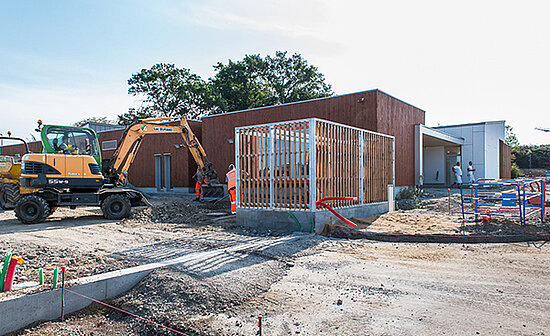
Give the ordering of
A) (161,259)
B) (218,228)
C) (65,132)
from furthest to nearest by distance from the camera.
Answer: (65,132) < (218,228) < (161,259)

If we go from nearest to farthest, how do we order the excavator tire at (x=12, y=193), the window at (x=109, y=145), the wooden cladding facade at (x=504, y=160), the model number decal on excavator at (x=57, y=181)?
the model number decal on excavator at (x=57, y=181) → the excavator tire at (x=12, y=193) → the wooden cladding facade at (x=504, y=160) → the window at (x=109, y=145)

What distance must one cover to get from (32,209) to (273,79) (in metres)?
34.2

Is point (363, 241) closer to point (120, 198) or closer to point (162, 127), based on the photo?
point (120, 198)

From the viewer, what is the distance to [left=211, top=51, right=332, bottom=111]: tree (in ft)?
127

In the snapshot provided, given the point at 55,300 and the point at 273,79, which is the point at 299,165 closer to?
the point at 55,300

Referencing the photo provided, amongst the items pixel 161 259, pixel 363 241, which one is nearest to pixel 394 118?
pixel 363 241

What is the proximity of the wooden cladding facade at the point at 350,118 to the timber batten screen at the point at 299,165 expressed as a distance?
14.0 ft

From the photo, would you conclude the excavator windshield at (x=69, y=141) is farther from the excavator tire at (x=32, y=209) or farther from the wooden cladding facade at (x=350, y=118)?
the wooden cladding facade at (x=350, y=118)

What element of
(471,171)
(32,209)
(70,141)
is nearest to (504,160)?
(471,171)

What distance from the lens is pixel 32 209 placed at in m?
11.4

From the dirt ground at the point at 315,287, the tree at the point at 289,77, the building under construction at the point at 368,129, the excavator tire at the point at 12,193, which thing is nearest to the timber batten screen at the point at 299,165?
the dirt ground at the point at 315,287

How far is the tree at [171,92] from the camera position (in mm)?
36969

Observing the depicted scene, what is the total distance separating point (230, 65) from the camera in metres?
39.7

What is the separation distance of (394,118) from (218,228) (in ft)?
33.7
